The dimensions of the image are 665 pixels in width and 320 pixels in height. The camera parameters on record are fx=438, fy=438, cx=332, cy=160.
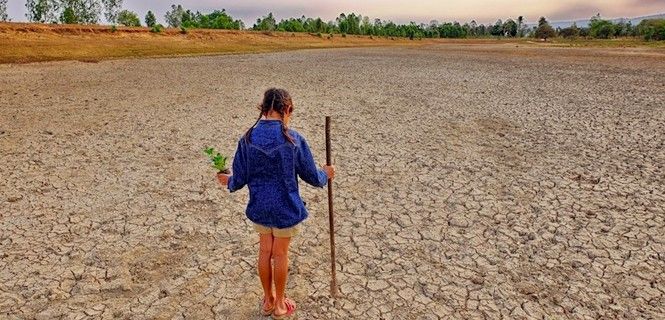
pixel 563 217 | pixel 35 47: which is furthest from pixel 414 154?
pixel 35 47

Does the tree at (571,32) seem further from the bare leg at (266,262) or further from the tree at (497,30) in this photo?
the bare leg at (266,262)

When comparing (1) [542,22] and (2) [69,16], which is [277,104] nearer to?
(2) [69,16]

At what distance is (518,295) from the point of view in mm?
4254

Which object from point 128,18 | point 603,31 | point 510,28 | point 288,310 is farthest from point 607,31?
point 288,310

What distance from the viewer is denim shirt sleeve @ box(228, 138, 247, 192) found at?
320cm

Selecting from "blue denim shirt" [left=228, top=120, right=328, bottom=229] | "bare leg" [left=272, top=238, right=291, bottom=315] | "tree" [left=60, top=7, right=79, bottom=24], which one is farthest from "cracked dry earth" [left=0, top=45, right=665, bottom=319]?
"tree" [left=60, top=7, right=79, bottom=24]

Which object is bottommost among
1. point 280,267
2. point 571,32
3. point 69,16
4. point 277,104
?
point 280,267

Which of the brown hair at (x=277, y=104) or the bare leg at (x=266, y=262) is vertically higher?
the brown hair at (x=277, y=104)

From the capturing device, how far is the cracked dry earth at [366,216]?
165 inches

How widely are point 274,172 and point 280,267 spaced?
2.85 ft

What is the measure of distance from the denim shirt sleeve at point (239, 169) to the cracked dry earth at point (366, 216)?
1.36 meters

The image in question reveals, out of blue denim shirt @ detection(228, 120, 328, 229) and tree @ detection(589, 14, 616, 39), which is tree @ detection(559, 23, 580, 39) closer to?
tree @ detection(589, 14, 616, 39)

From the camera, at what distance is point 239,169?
326 cm

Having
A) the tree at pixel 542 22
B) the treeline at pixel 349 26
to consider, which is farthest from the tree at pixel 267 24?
the tree at pixel 542 22
